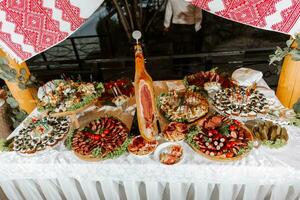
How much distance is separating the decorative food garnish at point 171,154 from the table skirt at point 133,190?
0.71 ft

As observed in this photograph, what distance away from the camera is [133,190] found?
1681mm

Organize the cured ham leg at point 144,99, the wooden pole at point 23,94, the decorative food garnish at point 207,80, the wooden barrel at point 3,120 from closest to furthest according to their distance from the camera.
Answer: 1. the cured ham leg at point 144,99
2. the decorative food garnish at point 207,80
3. the wooden pole at point 23,94
4. the wooden barrel at point 3,120

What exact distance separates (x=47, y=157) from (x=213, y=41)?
3.49 meters

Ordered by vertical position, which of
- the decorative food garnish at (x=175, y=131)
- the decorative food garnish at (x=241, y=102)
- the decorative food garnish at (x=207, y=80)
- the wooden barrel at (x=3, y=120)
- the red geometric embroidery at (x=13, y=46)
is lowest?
the wooden barrel at (x=3, y=120)

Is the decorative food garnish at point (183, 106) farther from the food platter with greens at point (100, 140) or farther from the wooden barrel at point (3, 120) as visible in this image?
the wooden barrel at point (3, 120)

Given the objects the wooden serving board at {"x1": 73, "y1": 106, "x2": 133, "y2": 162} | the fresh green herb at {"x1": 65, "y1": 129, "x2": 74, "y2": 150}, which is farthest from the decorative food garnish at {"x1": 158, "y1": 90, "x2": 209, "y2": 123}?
the fresh green herb at {"x1": 65, "y1": 129, "x2": 74, "y2": 150}

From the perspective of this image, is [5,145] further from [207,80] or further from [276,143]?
[276,143]

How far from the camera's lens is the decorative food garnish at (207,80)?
1951 mm

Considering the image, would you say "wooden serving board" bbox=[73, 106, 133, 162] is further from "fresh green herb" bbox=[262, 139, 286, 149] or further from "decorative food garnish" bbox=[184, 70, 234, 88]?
"fresh green herb" bbox=[262, 139, 286, 149]

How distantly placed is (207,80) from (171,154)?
2.57 ft

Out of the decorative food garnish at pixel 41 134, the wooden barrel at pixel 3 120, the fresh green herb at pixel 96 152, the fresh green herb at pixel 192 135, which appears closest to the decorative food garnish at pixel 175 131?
the fresh green herb at pixel 192 135

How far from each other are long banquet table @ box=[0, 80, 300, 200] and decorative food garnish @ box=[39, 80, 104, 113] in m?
0.30

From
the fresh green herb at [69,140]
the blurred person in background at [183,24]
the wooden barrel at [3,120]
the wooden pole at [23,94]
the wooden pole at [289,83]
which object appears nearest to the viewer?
the fresh green herb at [69,140]

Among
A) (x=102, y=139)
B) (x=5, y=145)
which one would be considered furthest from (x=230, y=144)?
(x=5, y=145)
